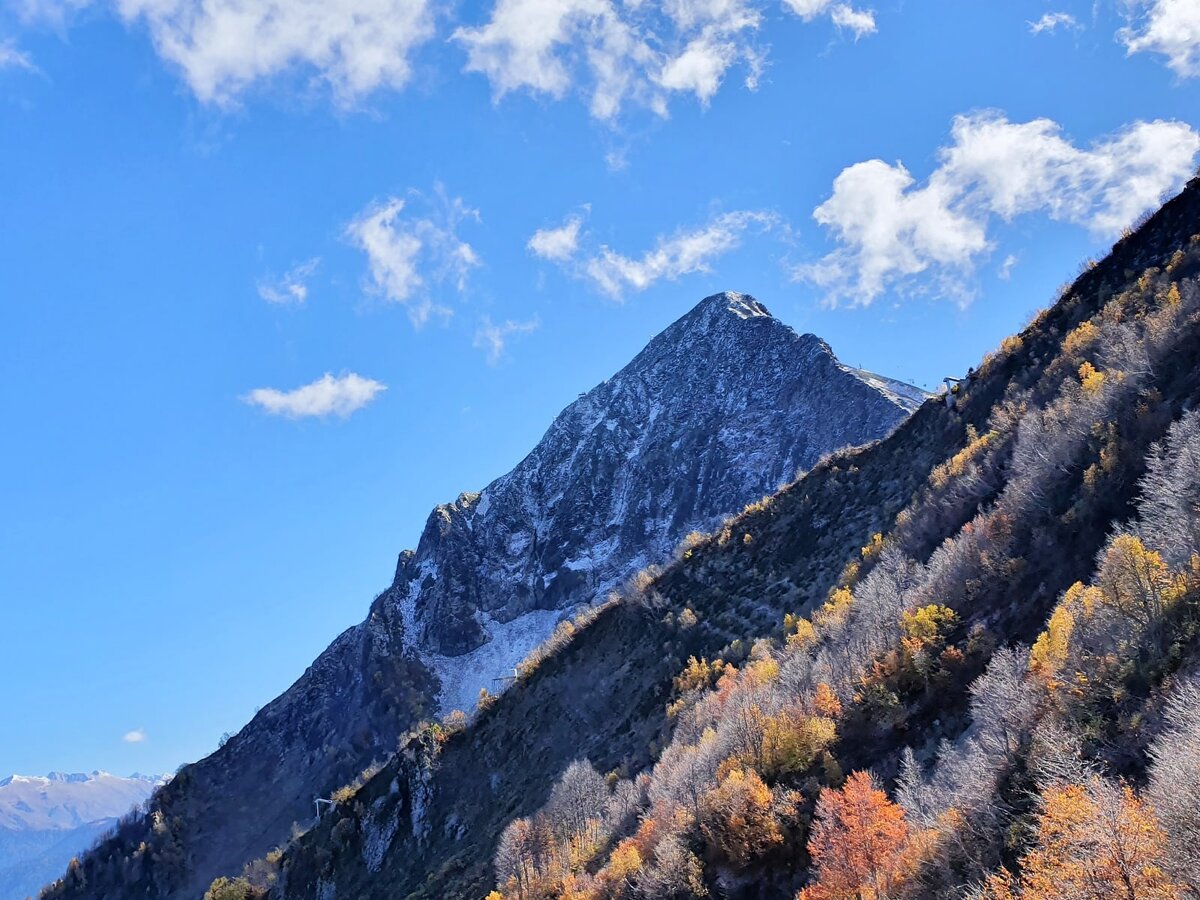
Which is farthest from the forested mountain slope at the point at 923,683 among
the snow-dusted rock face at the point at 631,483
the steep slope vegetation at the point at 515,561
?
the snow-dusted rock face at the point at 631,483

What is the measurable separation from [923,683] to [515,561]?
476ft

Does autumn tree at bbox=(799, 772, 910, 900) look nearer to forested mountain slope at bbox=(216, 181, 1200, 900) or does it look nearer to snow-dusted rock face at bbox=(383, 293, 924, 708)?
forested mountain slope at bbox=(216, 181, 1200, 900)

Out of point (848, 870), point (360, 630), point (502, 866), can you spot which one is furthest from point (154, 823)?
point (848, 870)

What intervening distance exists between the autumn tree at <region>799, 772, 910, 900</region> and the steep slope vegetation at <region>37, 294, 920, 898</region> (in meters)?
114

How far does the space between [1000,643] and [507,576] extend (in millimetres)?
145203

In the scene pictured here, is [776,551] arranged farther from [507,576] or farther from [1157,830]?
[507,576]

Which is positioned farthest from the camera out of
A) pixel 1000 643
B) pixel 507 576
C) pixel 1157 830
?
pixel 507 576

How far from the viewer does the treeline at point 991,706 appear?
20.9 metres

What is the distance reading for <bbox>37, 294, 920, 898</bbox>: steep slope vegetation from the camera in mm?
144875

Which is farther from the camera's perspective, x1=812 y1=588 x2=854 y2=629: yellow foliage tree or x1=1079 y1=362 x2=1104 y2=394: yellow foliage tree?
x1=812 y1=588 x2=854 y2=629: yellow foliage tree

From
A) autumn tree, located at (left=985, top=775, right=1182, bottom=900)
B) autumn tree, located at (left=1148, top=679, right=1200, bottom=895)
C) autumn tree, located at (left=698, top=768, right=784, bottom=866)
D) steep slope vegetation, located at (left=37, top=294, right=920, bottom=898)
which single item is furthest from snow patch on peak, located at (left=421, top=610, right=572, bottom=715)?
autumn tree, located at (left=1148, top=679, right=1200, bottom=895)

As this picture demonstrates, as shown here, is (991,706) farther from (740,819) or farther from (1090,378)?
(1090,378)

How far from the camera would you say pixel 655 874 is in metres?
35.3

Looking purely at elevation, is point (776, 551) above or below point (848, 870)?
above
